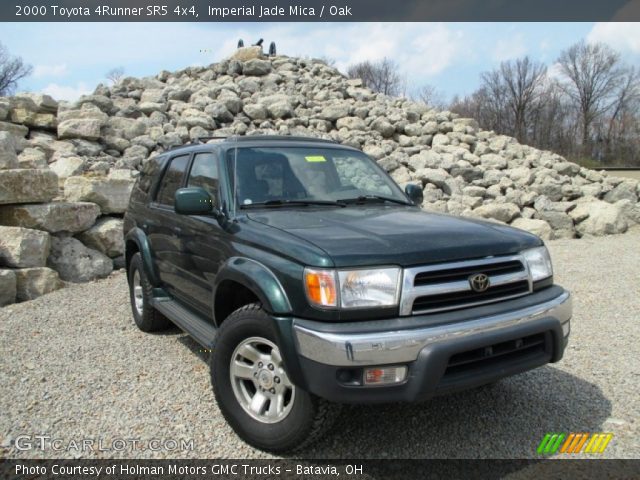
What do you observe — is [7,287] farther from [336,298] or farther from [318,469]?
[336,298]

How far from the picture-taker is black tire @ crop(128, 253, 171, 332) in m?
5.09

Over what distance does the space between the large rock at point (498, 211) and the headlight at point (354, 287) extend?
9473mm

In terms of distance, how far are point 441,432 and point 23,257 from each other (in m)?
5.93

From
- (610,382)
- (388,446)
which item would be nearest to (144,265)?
(388,446)

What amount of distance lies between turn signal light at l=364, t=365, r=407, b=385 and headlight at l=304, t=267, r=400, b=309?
0.33 metres

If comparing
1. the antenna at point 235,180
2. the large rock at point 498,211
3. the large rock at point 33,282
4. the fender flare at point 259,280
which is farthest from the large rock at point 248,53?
the fender flare at point 259,280

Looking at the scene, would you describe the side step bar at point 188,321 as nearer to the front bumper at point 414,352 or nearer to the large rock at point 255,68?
the front bumper at point 414,352

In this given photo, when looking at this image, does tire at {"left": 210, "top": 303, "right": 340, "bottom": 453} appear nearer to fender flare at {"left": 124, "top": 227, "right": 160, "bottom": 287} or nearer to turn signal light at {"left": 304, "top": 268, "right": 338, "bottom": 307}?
turn signal light at {"left": 304, "top": 268, "right": 338, "bottom": 307}

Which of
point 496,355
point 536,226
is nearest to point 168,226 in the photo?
point 496,355

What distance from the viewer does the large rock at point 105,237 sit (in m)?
8.09

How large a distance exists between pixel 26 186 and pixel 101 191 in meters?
1.26

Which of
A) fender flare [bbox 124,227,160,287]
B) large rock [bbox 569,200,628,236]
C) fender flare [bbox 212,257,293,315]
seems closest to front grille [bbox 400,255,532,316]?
fender flare [bbox 212,257,293,315]

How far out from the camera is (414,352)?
8.43 feet

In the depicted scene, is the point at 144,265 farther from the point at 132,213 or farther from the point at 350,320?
the point at 350,320
